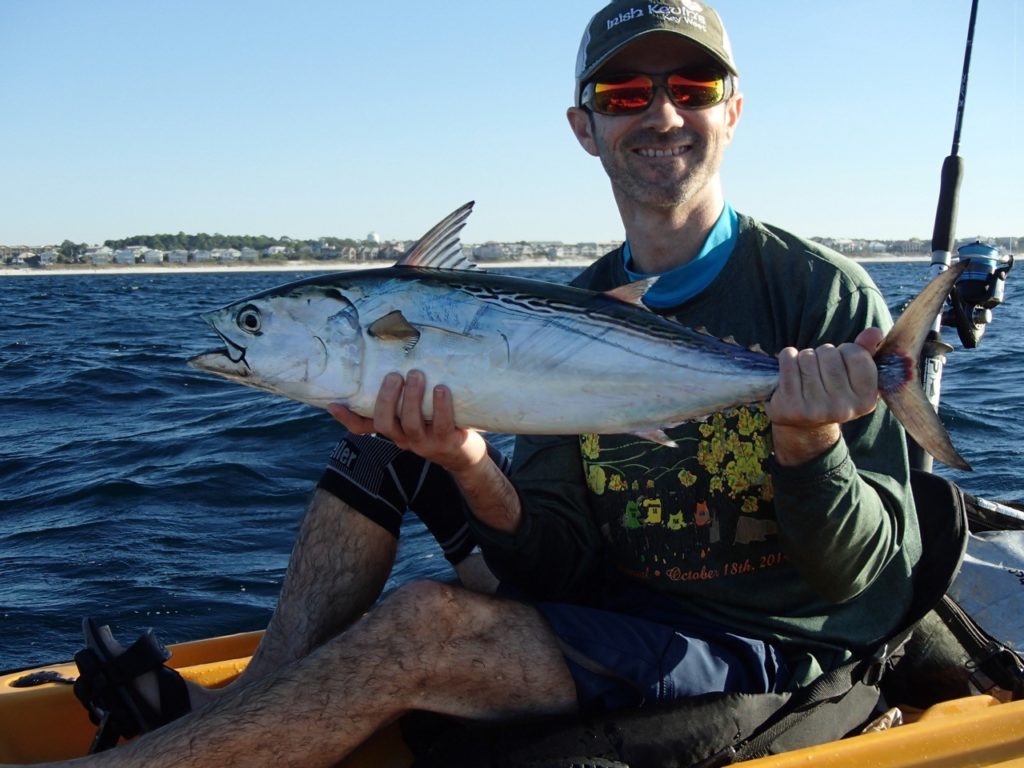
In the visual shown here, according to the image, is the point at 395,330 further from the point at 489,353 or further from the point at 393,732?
the point at 393,732

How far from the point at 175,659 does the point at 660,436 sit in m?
2.53

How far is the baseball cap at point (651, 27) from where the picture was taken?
3266 mm

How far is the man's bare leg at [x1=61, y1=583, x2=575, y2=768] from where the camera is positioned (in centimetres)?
258

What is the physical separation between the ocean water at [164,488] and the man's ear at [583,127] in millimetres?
3369

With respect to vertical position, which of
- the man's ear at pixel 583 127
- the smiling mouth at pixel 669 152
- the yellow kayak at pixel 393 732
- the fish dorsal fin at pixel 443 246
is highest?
the man's ear at pixel 583 127

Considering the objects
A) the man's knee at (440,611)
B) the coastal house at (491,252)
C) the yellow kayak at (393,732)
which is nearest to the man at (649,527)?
the man's knee at (440,611)

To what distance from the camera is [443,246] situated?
9.43 ft

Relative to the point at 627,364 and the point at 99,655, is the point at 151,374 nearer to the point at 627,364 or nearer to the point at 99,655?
the point at 99,655

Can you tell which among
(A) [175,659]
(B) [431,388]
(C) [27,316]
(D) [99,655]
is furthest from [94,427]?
(C) [27,316]

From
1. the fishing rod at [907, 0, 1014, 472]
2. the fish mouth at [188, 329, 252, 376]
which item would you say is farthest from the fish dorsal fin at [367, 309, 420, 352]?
the fishing rod at [907, 0, 1014, 472]

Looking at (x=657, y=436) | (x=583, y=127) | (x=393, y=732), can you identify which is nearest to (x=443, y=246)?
(x=657, y=436)

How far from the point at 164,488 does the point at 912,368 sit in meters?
6.84

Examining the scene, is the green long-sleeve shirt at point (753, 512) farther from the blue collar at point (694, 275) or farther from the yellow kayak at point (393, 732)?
the yellow kayak at point (393, 732)

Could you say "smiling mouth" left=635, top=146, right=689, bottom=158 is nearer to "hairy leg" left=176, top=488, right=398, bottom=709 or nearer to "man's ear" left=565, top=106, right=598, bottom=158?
"man's ear" left=565, top=106, right=598, bottom=158
